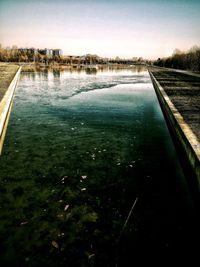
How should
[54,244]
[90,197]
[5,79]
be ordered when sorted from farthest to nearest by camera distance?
1. [5,79]
2. [90,197]
3. [54,244]

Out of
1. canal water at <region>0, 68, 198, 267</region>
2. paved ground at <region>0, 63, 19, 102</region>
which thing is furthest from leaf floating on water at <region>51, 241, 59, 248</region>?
paved ground at <region>0, 63, 19, 102</region>

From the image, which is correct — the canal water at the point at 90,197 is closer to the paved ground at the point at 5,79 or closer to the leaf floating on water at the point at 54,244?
the leaf floating on water at the point at 54,244

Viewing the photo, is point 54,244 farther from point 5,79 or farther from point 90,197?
point 5,79

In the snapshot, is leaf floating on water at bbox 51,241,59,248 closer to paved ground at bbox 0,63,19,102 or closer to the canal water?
the canal water

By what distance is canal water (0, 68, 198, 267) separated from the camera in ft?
15.3

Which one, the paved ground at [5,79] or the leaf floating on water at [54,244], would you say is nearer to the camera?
the leaf floating on water at [54,244]

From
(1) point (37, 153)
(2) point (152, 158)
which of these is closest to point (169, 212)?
(2) point (152, 158)

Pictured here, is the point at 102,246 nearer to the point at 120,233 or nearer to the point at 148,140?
the point at 120,233

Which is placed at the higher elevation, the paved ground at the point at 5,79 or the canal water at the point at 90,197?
the paved ground at the point at 5,79

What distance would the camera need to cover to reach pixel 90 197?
634 cm

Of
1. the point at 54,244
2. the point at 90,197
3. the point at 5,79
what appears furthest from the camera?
the point at 5,79

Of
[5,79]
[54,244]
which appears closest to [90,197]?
[54,244]

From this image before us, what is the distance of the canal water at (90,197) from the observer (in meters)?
4.66

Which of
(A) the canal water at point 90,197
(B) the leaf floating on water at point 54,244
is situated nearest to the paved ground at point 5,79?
(A) the canal water at point 90,197
